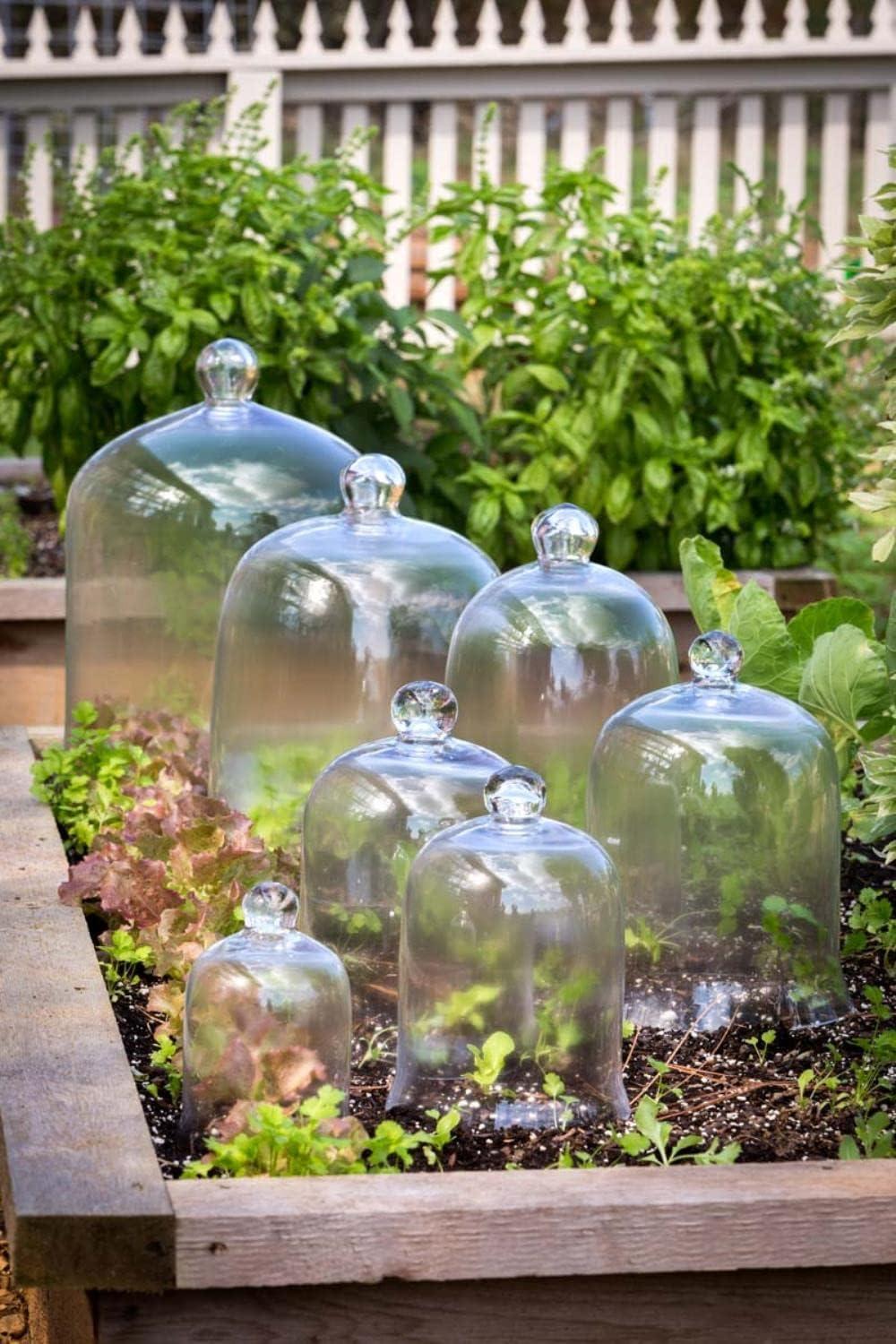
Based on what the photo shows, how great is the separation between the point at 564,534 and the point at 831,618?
590 mm

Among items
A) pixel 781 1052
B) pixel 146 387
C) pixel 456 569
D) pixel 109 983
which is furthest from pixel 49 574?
pixel 781 1052

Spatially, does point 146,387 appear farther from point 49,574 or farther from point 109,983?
point 109,983

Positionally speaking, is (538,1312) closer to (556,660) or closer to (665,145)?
(556,660)

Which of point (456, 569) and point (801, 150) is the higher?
point (801, 150)

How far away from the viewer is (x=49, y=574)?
6414 millimetres

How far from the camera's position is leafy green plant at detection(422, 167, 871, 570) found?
19.3ft

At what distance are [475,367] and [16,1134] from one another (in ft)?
14.9

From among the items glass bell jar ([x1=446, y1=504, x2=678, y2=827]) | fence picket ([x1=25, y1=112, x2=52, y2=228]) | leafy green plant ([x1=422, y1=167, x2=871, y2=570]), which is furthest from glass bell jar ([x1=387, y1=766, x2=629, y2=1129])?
fence picket ([x1=25, y1=112, x2=52, y2=228])

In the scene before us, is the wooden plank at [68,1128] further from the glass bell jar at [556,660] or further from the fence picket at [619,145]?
the fence picket at [619,145]

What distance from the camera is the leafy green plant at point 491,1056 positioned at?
2.21 metres

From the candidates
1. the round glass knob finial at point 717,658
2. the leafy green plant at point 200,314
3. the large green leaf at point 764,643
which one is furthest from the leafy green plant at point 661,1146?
the leafy green plant at point 200,314

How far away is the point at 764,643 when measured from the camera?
10.9ft

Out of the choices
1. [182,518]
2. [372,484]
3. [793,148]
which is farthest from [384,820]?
[793,148]

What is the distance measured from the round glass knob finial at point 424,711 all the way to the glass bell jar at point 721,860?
30 centimetres
